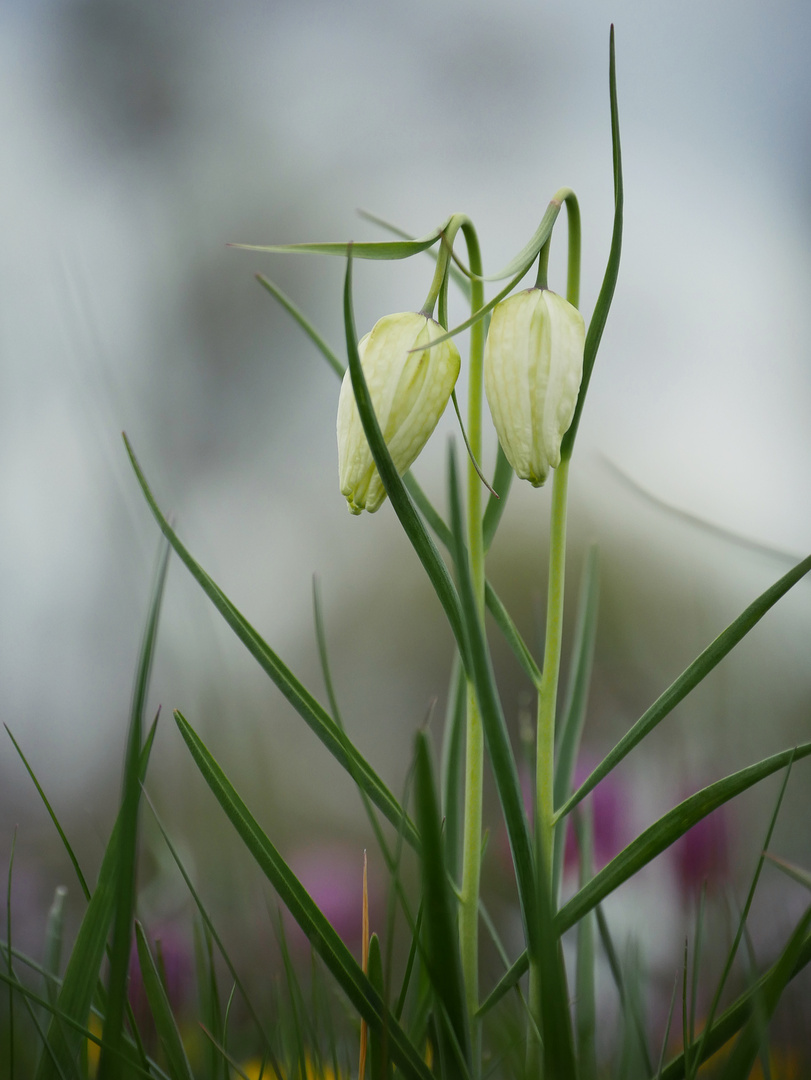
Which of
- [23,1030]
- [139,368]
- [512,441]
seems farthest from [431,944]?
[139,368]

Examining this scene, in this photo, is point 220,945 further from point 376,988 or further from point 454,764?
point 454,764

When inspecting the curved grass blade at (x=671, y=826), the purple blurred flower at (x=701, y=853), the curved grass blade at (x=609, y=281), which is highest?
the curved grass blade at (x=609, y=281)

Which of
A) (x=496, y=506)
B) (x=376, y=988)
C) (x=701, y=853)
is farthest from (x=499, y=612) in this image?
(x=701, y=853)

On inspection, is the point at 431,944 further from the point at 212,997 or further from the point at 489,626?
the point at 489,626

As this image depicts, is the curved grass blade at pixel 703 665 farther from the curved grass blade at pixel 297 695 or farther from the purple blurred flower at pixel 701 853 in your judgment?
the purple blurred flower at pixel 701 853

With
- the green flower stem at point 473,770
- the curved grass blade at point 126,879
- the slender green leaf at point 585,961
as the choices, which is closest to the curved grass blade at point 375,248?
the green flower stem at point 473,770
